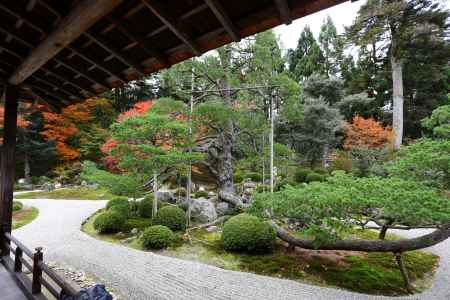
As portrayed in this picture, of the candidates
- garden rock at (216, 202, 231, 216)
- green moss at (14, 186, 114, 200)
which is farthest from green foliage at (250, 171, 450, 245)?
green moss at (14, 186, 114, 200)

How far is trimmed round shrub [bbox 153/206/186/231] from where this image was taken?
271 inches

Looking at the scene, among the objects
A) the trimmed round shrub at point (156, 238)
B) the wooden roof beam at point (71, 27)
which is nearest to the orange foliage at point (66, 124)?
the trimmed round shrub at point (156, 238)

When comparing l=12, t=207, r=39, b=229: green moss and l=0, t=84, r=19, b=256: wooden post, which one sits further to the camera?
l=12, t=207, r=39, b=229: green moss

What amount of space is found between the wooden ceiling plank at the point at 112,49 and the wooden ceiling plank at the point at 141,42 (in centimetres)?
28

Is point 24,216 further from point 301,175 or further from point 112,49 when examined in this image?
point 301,175

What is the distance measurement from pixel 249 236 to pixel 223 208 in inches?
126

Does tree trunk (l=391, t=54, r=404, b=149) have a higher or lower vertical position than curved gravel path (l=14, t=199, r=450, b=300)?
higher

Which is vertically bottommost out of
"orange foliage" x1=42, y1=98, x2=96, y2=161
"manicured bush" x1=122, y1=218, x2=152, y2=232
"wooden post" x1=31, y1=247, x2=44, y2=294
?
"manicured bush" x1=122, y1=218, x2=152, y2=232

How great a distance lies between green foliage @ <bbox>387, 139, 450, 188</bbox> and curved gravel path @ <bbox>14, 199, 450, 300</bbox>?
6.39ft

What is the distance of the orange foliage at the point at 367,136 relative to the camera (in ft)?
43.9

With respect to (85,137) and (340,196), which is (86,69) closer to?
(340,196)

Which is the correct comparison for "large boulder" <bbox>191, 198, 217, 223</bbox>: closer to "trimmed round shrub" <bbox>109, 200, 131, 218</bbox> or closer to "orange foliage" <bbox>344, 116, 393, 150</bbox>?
"trimmed round shrub" <bbox>109, 200, 131, 218</bbox>

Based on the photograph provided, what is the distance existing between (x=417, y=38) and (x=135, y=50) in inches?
659

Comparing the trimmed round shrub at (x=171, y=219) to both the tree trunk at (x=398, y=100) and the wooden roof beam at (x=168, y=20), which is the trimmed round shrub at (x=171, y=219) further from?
the tree trunk at (x=398, y=100)
